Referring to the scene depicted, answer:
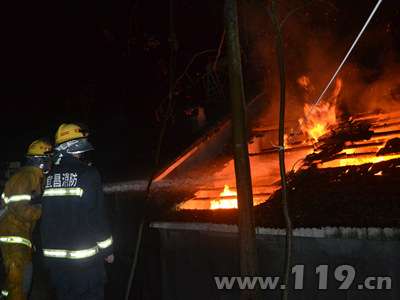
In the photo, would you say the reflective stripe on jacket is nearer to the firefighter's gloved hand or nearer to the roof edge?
the firefighter's gloved hand

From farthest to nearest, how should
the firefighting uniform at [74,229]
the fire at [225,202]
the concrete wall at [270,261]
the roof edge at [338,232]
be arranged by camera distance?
the fire at [225,202] < the firefighting uniform at [74,229] < the concrete wall at [270,261] < the roof edge at [338,232]

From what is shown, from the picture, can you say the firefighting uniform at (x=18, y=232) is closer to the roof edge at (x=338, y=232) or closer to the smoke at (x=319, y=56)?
the roof edge at (x=338, y=232)

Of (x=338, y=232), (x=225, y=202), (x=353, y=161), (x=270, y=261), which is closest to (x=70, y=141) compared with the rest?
(x=225, y=202)

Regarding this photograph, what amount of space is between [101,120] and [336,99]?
1554 cm

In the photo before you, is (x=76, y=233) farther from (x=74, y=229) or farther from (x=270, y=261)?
(x=270, y=261)

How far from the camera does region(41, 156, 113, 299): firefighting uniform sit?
354 centimetres

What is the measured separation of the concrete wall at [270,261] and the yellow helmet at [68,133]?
2.61 m

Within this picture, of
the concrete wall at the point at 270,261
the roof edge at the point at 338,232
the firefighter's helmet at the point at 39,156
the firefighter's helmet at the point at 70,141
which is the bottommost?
the concrete wall at the point at 270,261

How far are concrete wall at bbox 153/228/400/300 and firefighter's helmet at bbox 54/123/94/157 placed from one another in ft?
8.22

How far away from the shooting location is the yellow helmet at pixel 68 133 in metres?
3.90

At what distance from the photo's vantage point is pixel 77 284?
3535mm

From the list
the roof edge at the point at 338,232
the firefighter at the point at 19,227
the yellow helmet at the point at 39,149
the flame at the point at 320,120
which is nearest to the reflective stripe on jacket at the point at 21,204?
the firefighter at the point at 19,227

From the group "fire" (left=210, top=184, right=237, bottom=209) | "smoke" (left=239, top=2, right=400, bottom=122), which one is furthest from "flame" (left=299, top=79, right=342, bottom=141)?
"fire" (left=210, top=184, right=237, bottom=209)

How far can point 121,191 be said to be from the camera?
7699 mm
